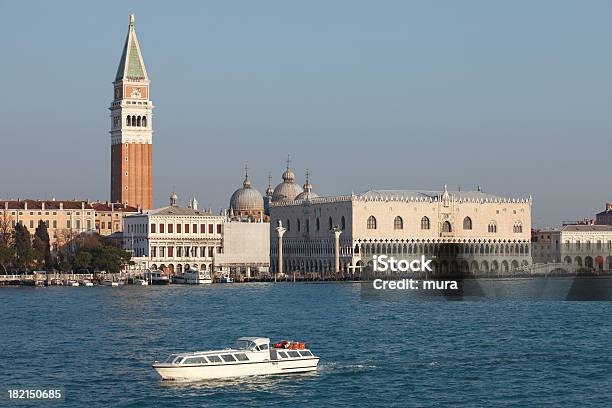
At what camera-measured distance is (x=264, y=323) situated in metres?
46.6

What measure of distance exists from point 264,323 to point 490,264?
191ft

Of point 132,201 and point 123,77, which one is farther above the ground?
point 123,77

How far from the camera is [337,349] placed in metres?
36.7

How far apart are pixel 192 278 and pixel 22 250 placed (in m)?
10.5

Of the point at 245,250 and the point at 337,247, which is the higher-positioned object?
the point at 337,247

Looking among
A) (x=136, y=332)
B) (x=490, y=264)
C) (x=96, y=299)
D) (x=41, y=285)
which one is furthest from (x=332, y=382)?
(x=490, y=264)

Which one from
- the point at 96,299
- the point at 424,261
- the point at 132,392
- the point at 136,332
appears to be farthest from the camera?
the point at 424,261

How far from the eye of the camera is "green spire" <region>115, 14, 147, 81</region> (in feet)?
343

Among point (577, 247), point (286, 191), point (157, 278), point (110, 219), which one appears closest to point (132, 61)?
point (110, 219)

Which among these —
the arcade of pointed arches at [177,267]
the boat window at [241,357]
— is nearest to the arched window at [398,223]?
the arcade of pointed arches at [177,267]

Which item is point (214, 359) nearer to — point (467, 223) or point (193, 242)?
point (193, 242)

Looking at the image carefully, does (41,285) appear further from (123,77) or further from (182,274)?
(123,77)

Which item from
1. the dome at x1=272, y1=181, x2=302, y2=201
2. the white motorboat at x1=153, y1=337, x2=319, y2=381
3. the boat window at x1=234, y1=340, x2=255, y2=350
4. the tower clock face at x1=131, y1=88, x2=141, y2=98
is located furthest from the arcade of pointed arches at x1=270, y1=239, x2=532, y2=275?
the white motorboat at x1=153, y1=337, x2=319, y2=381

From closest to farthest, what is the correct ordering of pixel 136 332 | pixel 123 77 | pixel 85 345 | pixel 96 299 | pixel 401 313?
pixel 85 345, pixel 136 332, pixel 401 313, pixel 96 299, pixel 123 77
